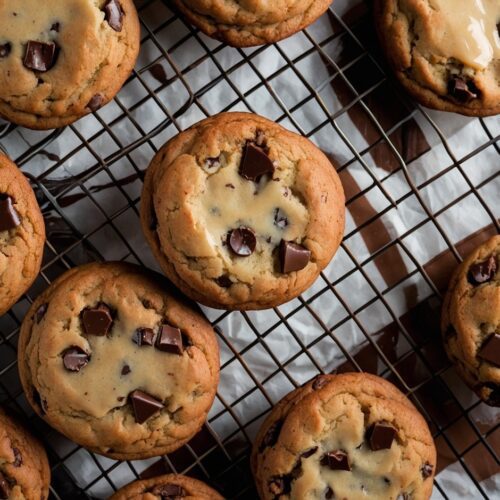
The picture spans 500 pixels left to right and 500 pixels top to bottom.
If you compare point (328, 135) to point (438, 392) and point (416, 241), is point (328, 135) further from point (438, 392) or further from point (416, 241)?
point (438, 392)

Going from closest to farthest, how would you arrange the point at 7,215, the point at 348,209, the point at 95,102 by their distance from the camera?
the point at 7,215, the point at 95,102, the point at 348,209

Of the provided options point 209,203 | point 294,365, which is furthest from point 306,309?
point 209,203

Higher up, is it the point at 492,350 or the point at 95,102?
the point at 95,102

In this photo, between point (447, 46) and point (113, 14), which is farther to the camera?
point (447, 46)

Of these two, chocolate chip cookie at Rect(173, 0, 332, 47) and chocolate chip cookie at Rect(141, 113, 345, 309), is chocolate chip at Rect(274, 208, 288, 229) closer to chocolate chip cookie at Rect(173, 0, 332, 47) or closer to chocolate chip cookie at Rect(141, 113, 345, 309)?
chocolate chip cookie at Rect(141, 113, 345, 309)

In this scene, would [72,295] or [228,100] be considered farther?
[228,100]

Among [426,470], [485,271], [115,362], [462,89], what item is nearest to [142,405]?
[115,362]

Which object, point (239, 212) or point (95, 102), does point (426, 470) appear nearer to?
point (239, 212)
